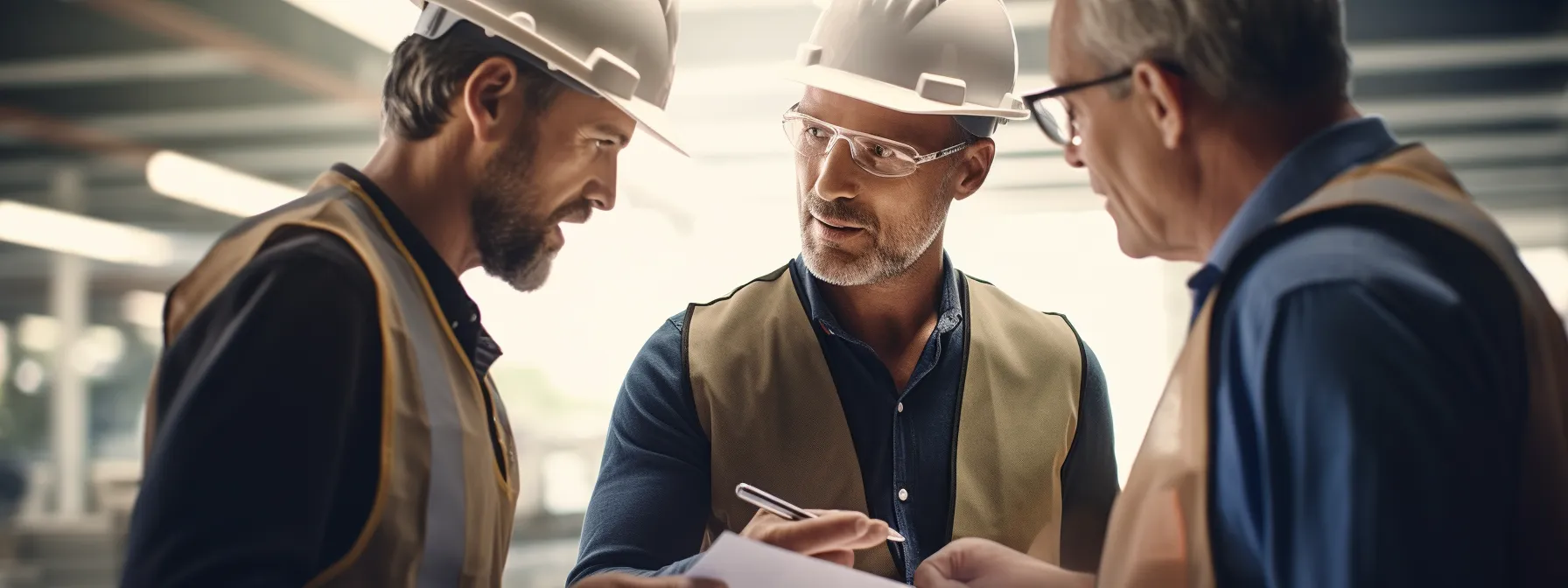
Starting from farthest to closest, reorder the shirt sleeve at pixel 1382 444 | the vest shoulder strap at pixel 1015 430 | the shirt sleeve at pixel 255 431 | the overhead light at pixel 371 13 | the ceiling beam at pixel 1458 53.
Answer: the ceiling beam at pixel 1458 53 → the overhead light at pixel 371 13 → the vest shoulder strap at pixel 1015 430 → the shirt sleeve at pixel 255 431 → the shirt sleeve at pixel 1382 444

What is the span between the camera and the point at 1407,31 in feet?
22.8

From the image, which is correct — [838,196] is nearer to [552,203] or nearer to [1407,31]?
[552,203]

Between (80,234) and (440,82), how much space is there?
10.4 metres

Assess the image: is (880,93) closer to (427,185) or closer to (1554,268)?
(427,185)

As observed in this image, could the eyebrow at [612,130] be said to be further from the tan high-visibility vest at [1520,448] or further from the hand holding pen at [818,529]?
the tan high-visibility vest at [1520,448]

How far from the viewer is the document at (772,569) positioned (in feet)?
4.61

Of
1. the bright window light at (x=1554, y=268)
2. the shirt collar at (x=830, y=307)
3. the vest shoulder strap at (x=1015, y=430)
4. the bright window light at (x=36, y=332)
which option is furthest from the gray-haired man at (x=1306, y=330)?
the bright window light at (x=36, y=332)

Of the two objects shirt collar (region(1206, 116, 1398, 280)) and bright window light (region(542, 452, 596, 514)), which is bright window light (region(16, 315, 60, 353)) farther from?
shirt collar (region(1206, 116, 1398, 280))

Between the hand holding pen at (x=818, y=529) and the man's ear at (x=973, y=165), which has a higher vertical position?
the man's ear at (x=973, y=165)

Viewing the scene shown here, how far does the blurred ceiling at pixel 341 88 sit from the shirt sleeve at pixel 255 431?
11.7ft

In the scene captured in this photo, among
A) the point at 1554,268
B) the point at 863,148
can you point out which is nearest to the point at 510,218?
the point at 863,148

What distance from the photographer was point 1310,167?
1261 millimetres

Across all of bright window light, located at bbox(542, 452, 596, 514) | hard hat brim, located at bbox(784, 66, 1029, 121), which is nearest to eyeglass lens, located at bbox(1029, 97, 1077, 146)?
hard hat brim, located at bbox(784, 66, 1029, 121)

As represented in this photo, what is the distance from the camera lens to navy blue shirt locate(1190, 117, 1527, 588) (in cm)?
101
